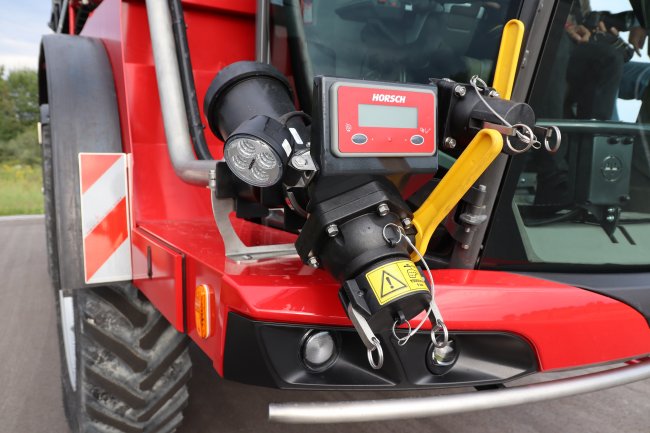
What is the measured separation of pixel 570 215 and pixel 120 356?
1.56 metres

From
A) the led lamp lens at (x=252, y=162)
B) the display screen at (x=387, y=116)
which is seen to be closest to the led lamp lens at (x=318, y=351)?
the led lamp lens at (x=252, y=162)

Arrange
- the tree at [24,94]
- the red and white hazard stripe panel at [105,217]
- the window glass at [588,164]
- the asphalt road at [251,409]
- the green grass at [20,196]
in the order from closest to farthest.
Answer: the window glass at [588,164] < the red and white hazard stripe panel at [105,217] < the asphalt road at [251,409] < the green grass at [20,196] < the tree at [24,94]

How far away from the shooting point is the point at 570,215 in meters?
1.68

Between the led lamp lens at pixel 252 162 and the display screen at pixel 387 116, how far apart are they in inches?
7.7

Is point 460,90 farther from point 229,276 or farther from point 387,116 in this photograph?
point 229,276

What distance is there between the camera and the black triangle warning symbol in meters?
1.04

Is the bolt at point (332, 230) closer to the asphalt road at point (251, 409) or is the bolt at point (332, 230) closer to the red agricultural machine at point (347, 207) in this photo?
the red agricultural machine at point (347, 207)

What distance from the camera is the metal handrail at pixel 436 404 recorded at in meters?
1.18

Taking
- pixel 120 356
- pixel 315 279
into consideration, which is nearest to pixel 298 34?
pixel 315 279

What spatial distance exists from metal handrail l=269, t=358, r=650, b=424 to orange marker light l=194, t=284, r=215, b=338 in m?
0.25

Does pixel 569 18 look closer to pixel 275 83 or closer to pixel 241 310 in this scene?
pixel 275 83

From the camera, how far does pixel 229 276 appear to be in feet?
3.97

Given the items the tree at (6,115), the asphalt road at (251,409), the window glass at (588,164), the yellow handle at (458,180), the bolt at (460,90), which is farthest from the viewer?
the tree at (6,115)

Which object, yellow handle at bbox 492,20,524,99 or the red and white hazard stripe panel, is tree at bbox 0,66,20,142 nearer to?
the red and white hazard stripe panel
